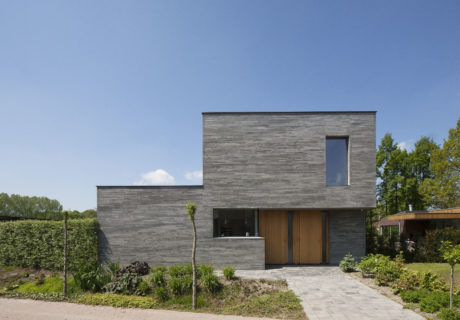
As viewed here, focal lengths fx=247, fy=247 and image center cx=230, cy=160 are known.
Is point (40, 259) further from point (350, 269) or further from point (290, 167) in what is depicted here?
point (350, 269)

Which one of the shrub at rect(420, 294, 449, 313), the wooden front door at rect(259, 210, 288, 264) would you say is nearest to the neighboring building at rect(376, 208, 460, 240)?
the wooden front door at rect(259, 210, 288, 264)

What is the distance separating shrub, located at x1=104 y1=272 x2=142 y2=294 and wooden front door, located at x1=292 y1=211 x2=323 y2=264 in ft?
23.3

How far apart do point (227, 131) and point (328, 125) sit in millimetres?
4551

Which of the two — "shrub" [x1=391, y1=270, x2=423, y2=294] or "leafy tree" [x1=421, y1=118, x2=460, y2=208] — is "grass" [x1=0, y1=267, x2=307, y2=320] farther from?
"leafy tree" [x1=421, y1=118, x2=460, y2=208]

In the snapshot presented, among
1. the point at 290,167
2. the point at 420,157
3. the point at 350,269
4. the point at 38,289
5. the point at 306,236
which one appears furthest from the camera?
the point at 420,157

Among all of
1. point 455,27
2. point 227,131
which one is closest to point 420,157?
point 455,27

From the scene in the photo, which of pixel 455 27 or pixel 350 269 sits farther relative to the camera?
pixel 455 27

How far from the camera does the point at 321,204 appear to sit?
1080cm

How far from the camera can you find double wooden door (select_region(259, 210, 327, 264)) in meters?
11.6

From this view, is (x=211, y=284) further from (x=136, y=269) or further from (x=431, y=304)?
(x=431, y=304)

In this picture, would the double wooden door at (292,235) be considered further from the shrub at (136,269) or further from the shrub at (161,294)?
the shrub at (161,294)

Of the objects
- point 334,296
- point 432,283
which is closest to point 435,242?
point 432,283

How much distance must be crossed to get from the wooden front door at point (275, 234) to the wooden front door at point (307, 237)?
429 mm

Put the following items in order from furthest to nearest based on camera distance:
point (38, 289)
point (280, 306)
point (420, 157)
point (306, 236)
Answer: point (420, 157)
point (306, 236)
point (38, 289)
point (280, 306)
